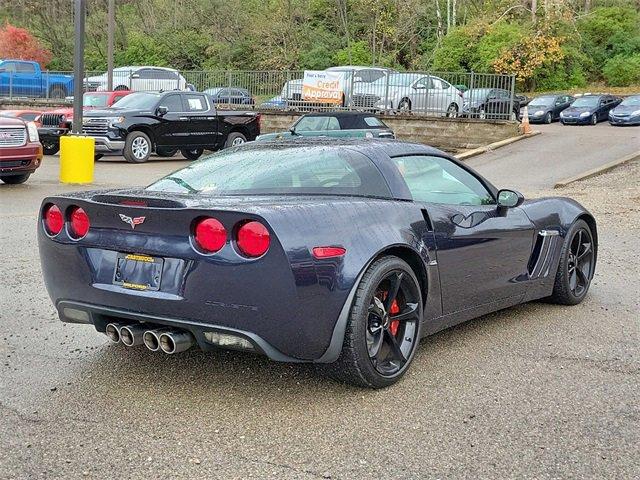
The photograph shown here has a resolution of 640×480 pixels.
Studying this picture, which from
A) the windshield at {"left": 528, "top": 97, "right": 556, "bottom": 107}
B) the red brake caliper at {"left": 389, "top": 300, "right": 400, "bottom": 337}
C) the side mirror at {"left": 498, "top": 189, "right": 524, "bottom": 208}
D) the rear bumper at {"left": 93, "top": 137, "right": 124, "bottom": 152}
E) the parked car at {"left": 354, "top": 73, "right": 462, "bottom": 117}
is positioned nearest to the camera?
the red brake caliper at {"left": 389, "top": 300, "right": 400, "bottom": 337}

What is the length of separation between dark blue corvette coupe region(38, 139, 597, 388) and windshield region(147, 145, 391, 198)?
1 centimetres

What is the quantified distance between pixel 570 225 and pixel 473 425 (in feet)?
9.14

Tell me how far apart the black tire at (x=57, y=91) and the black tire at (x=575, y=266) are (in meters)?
35.1

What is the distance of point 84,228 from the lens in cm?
432

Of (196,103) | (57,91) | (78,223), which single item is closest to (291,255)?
(78,223)

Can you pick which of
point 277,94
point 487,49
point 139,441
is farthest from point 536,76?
point 139,441

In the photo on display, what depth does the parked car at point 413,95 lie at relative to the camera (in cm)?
2741

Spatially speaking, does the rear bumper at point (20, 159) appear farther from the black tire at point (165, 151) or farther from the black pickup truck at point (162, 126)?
the black tire at point (165, 151)

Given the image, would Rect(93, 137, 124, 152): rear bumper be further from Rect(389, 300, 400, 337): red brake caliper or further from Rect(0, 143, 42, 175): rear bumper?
Rect(389, 300, 400, 337): red brake caliper

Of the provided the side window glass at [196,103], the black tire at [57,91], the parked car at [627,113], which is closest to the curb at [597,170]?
the side window glass at [196,103]

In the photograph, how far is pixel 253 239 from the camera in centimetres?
381

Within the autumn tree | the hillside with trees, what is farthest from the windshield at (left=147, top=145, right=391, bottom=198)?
the autumn tree

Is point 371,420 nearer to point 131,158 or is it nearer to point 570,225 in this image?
point 570,225

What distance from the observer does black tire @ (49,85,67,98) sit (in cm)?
3809
